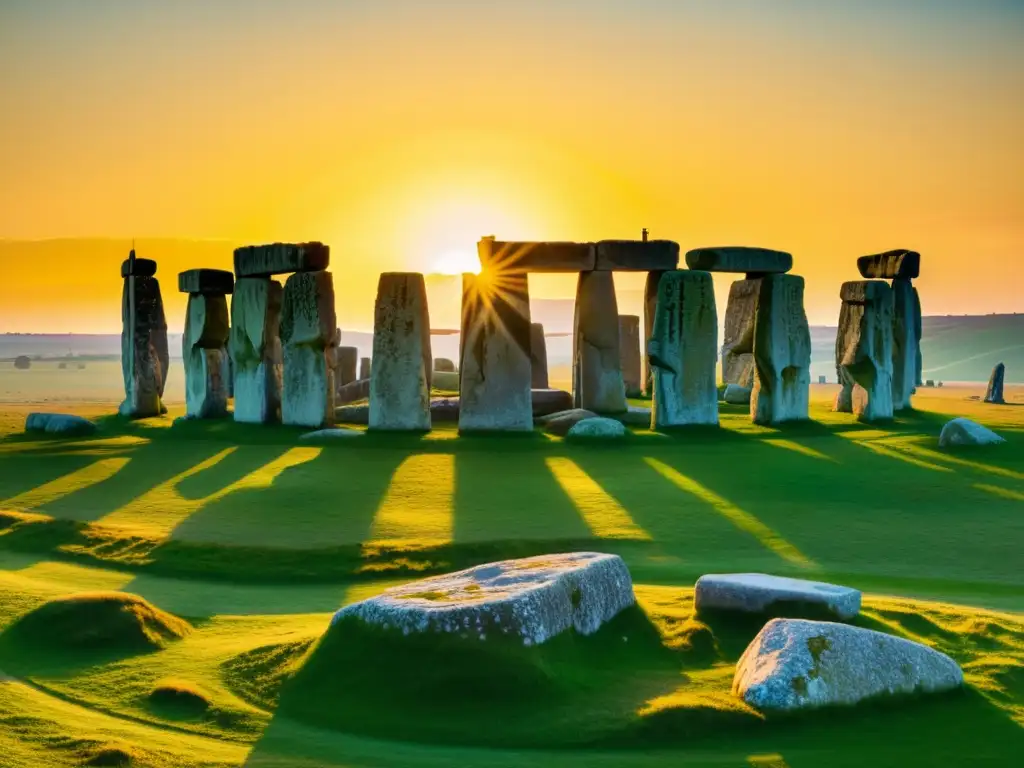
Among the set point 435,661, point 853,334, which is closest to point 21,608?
point 435,661

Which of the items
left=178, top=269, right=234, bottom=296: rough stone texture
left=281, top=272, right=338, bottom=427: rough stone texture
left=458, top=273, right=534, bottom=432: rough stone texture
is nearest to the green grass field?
left=458, top=273, right=534, bottom=432: rough stone texture

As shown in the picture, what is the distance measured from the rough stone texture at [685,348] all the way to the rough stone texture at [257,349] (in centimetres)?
769

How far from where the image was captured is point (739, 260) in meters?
23.7

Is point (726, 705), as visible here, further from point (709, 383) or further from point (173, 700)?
point (709, 383)

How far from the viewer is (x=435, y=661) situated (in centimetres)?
770

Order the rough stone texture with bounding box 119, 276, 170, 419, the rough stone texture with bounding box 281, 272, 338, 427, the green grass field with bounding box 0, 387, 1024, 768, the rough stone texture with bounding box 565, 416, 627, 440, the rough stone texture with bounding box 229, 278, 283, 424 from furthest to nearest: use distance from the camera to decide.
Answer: the rough stone texture with bounding box 119, 276, 170, 419
the rough stone texture with bounding box 229, 278, 283, 424
the rough stone texture with bounding box 281, 272, 338, 427
the rough stone texture with bounding box 565, 416, 627, 440
the green grass field with bounding box 0, 387, 1024, 768

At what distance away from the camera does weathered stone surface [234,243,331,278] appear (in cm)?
2316

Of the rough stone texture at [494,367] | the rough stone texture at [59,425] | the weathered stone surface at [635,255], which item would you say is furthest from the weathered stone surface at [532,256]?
the rough stone texture at [59,425]

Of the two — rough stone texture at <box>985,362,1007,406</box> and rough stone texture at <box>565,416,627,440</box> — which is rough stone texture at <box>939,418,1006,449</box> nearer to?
rough stone texture at <box>565,416,627,440</box>

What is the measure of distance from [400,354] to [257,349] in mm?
4030

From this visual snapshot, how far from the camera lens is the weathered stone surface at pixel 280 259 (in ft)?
76.0

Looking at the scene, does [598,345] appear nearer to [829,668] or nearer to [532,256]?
[532,256]

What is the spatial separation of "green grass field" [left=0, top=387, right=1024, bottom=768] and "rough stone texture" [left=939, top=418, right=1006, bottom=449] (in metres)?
0.62

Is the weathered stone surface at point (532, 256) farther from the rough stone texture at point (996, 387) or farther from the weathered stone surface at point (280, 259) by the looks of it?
the rough stone texture at point (996, 387)
